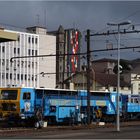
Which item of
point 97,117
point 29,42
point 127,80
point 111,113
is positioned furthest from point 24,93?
point 29,42

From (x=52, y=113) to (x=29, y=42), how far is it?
3986 inches

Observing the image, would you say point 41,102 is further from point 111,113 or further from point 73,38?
point 73,38

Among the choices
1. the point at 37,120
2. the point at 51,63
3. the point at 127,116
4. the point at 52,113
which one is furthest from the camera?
the point at 51,63

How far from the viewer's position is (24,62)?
140 meters

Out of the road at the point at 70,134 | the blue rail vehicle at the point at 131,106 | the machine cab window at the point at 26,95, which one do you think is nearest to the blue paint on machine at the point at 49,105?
the machine cab window at the point at 26,95

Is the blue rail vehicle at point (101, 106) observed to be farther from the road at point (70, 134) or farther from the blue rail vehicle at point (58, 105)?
the road at point (70, 134)

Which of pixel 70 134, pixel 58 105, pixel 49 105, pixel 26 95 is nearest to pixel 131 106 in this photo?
pixel 58 105

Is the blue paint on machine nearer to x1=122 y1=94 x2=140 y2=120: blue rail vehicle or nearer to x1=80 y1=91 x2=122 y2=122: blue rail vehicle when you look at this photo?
x1=80 y1=91 x2=122 y2=122: blue rail vehicle

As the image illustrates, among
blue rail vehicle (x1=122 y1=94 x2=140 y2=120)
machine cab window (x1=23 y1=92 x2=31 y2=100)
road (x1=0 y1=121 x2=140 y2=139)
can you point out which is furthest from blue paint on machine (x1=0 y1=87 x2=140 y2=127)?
road (x1=0 y1=121 x2=140 y2=139)

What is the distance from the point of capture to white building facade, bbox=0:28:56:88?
135m

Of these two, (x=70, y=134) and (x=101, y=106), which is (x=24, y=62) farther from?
(x=70, y=134)

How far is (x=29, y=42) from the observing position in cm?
14288

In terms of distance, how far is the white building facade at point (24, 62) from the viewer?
444ft

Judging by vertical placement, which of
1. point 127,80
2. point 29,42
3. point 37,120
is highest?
point 29,42
